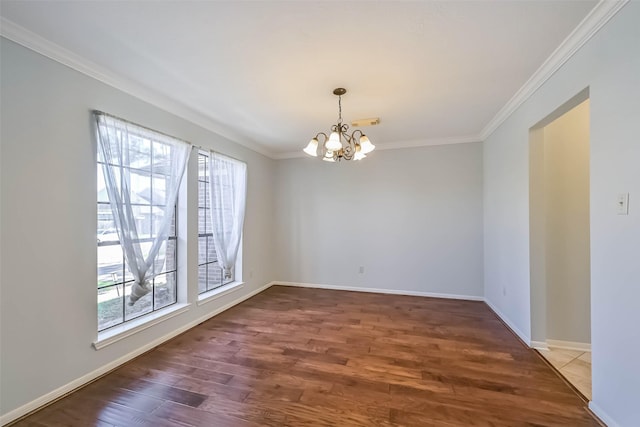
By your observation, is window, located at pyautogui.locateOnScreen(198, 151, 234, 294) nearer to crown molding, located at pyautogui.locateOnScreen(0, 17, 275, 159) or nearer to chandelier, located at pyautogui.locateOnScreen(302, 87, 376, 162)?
crown molding, located at pyautogui.locateOnScreen(0, 17, 275, 159)

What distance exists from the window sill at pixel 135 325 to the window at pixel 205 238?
1.64 feet

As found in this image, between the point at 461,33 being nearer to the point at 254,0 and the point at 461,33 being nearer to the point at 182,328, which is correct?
the point at 254,0

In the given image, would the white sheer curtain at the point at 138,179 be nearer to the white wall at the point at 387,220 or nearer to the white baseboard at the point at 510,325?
the white wall at the point at 387,220

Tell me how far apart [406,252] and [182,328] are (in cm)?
355

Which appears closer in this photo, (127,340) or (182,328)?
(127,340)

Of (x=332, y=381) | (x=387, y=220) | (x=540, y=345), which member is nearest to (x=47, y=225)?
(x=332, y=381)

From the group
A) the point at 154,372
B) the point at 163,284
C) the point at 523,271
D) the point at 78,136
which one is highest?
the point at 78,136

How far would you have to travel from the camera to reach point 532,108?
2.54 m

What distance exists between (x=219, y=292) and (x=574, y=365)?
13.2 feet

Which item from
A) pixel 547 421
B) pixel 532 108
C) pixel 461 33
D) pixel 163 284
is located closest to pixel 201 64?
pixel 461 33

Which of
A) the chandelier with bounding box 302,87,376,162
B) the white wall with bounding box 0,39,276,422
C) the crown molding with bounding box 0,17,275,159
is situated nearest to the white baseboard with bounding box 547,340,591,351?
the chandelier with bounding box 302,87,376,162

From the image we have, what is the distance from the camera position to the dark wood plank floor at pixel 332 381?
5.65ft

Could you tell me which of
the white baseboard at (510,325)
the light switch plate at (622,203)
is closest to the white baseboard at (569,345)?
the white baseboard at (510,325)

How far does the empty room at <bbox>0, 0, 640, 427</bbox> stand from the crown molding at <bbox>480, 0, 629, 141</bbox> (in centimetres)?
→ 1
